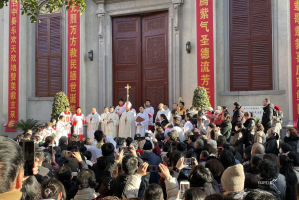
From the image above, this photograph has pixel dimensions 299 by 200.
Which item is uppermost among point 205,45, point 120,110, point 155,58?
point 205,45

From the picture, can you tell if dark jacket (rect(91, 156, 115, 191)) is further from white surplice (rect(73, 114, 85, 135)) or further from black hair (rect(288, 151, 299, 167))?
white surplice (rect(73, 114, 85, 135))

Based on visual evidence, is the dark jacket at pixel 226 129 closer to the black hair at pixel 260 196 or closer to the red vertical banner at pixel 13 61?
the black hair at pixel 260 196

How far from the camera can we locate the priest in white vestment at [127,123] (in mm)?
14492

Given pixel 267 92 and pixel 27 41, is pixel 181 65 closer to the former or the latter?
pixel 267 92

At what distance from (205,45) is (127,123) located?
4.62 meters

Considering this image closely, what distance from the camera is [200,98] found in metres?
13.2

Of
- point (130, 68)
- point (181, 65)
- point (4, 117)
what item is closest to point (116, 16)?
point (130, 68)

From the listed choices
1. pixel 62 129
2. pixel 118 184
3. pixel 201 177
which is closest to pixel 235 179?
pixel 201 177

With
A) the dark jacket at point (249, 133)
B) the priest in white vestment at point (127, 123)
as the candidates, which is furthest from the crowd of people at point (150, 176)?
the priest in white vestment at point (127, 123)

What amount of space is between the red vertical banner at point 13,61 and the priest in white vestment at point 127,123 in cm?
619

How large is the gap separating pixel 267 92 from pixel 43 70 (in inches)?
434

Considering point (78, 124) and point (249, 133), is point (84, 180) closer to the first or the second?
point (249, 133)

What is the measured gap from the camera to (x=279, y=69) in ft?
43.6

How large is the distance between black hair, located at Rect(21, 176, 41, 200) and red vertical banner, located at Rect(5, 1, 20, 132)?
14.9m
